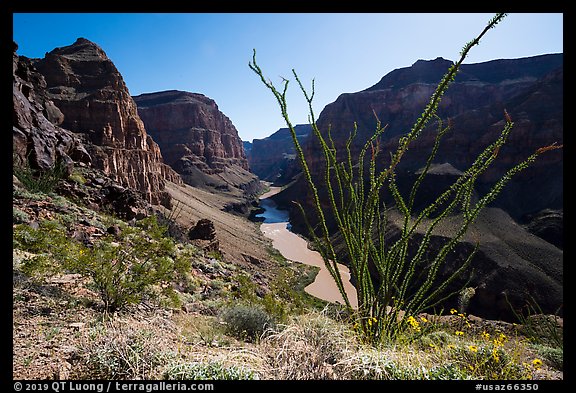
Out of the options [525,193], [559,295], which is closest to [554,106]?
[525,193]

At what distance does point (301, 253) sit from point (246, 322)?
40507mm

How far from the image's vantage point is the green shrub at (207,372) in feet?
7.56

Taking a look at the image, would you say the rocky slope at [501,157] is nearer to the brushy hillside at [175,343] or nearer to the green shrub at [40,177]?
the brushy hillside at [175,343]

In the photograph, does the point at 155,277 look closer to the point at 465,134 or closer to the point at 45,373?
the point at 45,373

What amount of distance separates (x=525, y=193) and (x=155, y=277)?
53.2 metres

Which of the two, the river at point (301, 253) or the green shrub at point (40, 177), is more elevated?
the green shrub at point (40, 177)

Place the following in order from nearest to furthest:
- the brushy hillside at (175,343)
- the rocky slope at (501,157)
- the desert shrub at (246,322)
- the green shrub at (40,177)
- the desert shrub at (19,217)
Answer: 1. the brushy hillside at (175,343)
2. the desert shrub at (246,322)
3. the desert shrub at (19,217)
4. the green shrub at (40,177)
5. the rocky slope at (501,157)

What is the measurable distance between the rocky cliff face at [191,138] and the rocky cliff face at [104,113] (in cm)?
4064

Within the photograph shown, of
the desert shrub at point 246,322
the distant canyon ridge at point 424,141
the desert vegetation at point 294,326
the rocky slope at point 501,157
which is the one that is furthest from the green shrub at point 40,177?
the rocky slope at point 501,157

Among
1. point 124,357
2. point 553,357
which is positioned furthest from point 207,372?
point 553,357

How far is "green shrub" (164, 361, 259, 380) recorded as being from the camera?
7.56ft
